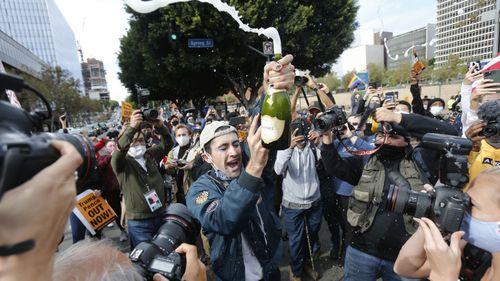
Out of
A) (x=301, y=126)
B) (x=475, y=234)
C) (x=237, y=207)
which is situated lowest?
(x=475, y=234)

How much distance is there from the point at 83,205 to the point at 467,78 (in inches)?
201

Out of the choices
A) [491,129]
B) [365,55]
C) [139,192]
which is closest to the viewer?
[491,129]

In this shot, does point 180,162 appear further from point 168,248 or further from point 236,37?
point 236,37

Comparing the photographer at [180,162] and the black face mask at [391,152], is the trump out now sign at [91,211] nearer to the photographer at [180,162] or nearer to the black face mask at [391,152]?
the photographer at [180,162]

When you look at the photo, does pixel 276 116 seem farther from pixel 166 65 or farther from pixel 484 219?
pixel 166 65

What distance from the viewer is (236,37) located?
14.0 meters

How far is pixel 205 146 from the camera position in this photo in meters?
2.22

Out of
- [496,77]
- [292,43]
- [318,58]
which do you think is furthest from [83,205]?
[318,58]

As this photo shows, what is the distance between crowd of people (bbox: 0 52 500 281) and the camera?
27.5 inches

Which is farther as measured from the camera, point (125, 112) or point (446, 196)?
point (125, 112)

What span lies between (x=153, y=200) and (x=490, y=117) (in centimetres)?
351

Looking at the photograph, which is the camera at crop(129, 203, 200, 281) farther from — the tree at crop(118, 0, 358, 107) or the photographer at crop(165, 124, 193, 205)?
the tree at crop(118, 0, 358, 107)

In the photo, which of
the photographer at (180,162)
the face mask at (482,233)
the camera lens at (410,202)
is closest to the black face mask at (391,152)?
the camera lens at (410,202)

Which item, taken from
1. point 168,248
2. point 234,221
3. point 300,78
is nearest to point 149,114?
point 300,78
